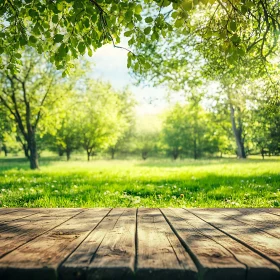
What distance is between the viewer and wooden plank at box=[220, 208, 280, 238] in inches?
97.8

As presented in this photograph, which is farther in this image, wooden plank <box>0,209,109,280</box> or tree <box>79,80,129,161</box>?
tree <box>79,80,129,161</box>

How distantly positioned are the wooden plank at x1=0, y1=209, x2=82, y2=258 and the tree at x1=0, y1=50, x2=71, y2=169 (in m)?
20.0

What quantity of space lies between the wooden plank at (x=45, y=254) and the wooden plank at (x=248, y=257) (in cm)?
108

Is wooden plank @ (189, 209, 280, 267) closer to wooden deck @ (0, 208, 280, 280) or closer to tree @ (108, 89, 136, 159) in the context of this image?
wooden deck @ (0, 208, 280, 280)

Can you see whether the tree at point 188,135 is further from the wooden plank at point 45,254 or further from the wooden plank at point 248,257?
the wooden plank at point 45,254

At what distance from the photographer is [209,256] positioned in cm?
167

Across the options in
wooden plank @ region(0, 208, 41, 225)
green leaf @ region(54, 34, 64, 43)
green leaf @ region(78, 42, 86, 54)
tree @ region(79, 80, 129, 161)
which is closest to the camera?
wooden plank @ region(0, 208, 41, 225)

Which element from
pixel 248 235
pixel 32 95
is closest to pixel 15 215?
pixel 248 235

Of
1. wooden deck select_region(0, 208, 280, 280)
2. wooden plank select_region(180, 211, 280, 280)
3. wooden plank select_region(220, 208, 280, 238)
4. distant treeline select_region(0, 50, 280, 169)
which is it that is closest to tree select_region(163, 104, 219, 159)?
distant treeline select_region(0, 50, 280, 169)

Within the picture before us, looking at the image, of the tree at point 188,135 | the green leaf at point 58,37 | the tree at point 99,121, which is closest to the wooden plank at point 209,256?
the green leaf at point 58,37

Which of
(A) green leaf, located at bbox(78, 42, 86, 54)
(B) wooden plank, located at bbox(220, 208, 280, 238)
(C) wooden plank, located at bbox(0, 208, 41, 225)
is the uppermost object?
(A) green leaf, located at bbox(78, 42, 86, 54)

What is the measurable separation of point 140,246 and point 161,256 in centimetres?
26

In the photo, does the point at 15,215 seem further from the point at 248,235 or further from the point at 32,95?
the point at 32,95

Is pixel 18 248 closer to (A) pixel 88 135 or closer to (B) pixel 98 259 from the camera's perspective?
(B) pixel 98 259
